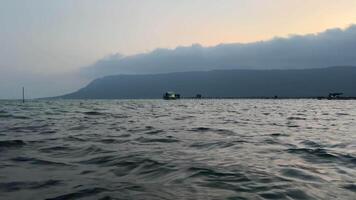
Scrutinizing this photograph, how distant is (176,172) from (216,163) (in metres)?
1.76

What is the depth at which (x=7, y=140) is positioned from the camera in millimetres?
16500

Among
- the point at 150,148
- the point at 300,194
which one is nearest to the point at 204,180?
the point at 300,194

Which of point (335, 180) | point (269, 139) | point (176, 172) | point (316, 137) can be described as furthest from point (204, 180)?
point (316, 137)

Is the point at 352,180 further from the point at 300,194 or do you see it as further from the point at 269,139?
the point at 269,139

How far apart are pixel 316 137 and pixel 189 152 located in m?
8.57

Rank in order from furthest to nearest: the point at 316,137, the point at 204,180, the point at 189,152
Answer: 1. the point at 316,137
2. the point at 189,152
3. the point at 204,180

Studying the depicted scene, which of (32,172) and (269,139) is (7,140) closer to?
(32,172)

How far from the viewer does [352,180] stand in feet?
33.2

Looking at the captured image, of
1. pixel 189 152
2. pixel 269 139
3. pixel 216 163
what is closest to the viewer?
pixel 216 163

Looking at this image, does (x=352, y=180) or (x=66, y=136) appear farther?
(x=66, y=136)

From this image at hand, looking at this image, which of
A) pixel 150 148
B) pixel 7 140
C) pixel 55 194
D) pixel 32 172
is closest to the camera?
pixel 55 194

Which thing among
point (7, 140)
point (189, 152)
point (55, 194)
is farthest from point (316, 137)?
point (55, 194)

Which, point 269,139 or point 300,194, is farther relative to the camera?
point 269,139

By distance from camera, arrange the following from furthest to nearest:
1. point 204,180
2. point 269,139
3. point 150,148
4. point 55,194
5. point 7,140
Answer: point 269,139, point 7,140, point 150,148, point 204,180, point 55,194
